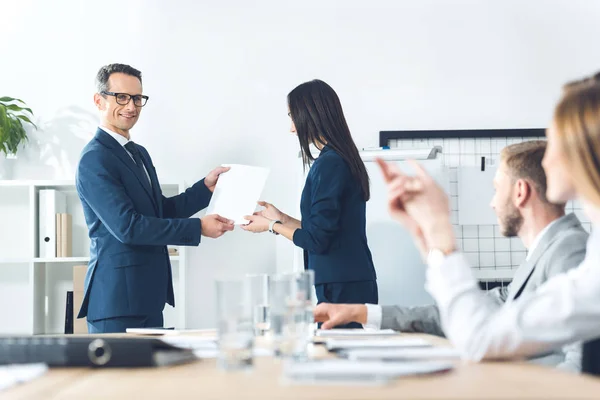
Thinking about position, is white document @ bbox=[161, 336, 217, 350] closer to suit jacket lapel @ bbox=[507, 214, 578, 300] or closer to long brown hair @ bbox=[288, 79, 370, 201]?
suit jacket lapel @ bbox=[507, 214, 578, 300]

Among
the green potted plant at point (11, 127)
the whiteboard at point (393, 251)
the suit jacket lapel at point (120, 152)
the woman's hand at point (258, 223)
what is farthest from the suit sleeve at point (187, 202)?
the green potted plant at point (11, 127)

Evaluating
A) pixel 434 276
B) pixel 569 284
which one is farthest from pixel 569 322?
pixel 434 276

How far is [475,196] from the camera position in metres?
4.02

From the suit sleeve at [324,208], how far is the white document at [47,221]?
1649 mm

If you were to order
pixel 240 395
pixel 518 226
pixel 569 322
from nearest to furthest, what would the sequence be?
pixel 240 395, pixel 569 322, pixel 518 226

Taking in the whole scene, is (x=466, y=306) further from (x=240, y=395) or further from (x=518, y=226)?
(x=518, y=226)

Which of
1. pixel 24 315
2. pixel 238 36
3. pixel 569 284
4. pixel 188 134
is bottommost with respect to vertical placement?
pixel 24 315

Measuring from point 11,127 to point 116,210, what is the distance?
4.98 ft

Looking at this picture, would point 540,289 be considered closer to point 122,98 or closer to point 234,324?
point 234,324

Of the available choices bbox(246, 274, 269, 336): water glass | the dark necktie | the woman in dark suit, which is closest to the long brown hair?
the woman in dark suit

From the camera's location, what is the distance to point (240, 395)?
931 mm

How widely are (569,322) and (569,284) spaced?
60 mm

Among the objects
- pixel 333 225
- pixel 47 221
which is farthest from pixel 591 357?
pixel 47 221

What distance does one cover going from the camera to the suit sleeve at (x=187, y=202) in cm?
321
